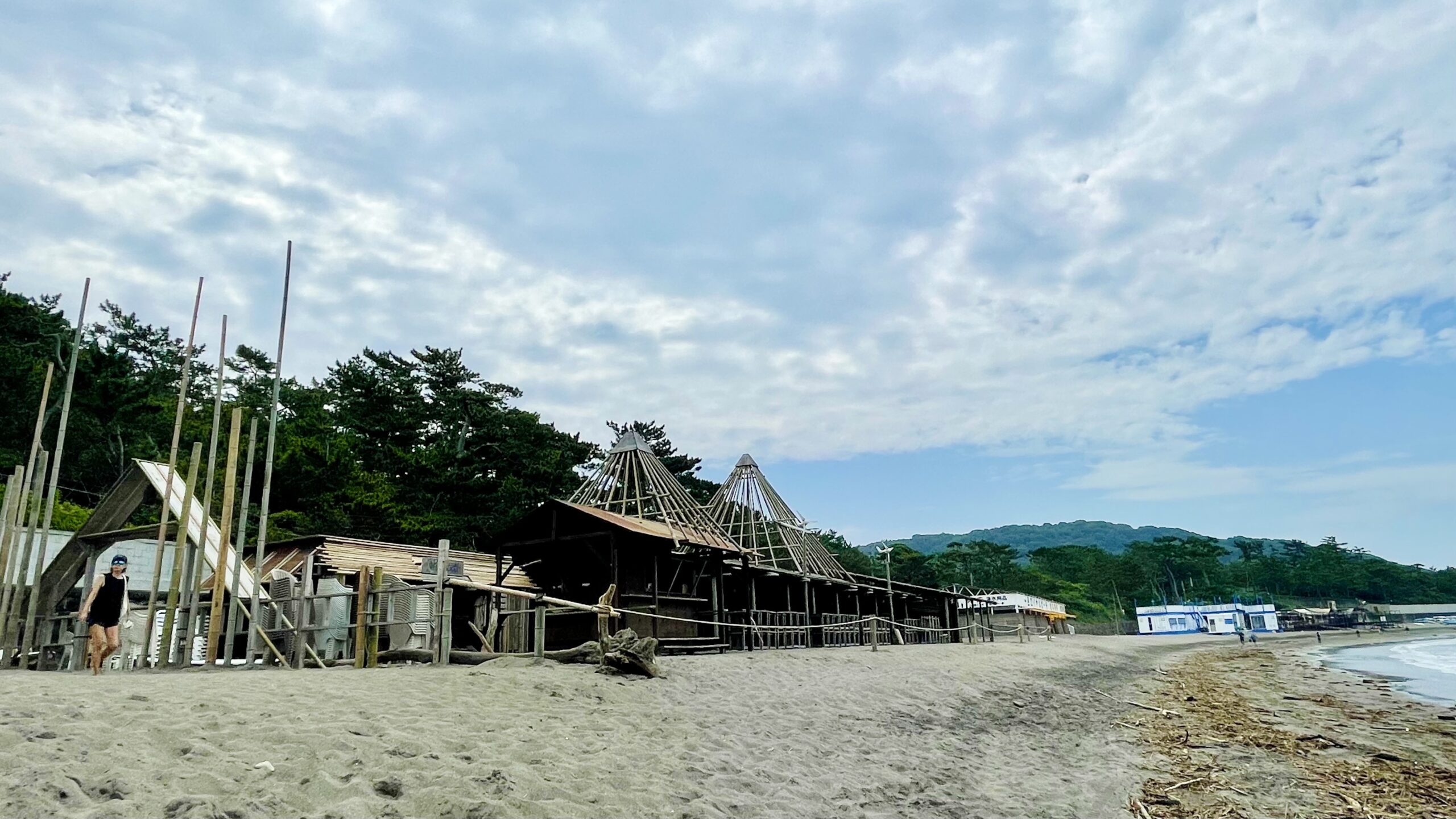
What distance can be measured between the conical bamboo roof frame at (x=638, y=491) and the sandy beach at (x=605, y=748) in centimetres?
1066

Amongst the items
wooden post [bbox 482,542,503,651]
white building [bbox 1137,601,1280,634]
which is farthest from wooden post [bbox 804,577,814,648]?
white building [bbox 1137,601,1280,634]

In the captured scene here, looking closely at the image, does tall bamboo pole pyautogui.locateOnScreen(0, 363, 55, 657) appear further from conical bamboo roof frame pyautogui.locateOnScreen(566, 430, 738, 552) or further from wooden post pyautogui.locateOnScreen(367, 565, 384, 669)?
conical bamboo roof frame pyautogui.locateOnScreen(566, 430, 738, 552)

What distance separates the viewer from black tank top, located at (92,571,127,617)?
9.64 meters

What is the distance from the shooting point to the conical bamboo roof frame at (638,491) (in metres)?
25.2

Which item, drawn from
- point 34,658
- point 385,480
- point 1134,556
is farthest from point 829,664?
point 1134,556

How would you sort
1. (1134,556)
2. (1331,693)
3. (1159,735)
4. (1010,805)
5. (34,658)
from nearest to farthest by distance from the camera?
1. (1010,805)
2. (1159,735)
3. (34,658)
4. (1331,693)
5. (1134,556)

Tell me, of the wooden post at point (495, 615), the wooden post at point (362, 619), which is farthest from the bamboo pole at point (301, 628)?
the wooden post at point (495, 615)

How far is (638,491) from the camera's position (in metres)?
25.7

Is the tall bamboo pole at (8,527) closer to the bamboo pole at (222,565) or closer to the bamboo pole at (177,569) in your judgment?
the bamboo pole at (177,569)

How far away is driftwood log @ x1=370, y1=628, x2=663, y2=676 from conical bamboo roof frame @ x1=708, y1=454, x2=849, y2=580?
58.8 ft

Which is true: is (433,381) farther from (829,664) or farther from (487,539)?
(829,664)

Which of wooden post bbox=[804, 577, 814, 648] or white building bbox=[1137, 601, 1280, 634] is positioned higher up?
wooden post bbox=[804, 577, 814, 648]

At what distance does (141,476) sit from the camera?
14.3m

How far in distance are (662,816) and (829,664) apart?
11.3m
